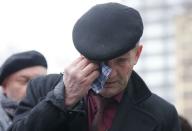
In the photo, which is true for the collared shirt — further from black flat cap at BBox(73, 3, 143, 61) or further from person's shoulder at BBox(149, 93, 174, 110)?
black flat cap at BBox(73, 3, 143, 61)

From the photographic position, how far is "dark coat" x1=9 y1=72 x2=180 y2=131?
10.8 ft

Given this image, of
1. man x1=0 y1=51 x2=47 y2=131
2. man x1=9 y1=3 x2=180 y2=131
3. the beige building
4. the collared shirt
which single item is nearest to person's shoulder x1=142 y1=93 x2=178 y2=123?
man x1=9 y1=3 x2=180 y2=131

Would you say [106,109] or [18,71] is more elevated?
[106,109]

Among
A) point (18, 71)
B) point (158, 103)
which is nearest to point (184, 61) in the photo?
point (18, 71)

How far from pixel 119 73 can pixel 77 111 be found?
26 cm

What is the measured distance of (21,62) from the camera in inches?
218

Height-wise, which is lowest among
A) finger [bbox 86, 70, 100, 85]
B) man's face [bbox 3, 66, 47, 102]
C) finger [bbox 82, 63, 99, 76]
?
man's face [bbox 3, 66, 47, 102]

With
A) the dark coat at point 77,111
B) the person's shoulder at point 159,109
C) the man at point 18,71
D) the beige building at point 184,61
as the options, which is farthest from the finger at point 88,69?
the beige building at point 184,61

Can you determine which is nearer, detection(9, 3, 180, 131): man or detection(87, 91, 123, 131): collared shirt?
detection(9, 3, 180, 131): man

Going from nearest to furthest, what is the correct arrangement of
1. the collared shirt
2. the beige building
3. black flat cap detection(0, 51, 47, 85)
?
the collared shirt
black flat cap detection(0, 51, 47, 85)
the beige building

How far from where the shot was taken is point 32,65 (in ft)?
18.1

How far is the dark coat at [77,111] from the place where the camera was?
10.8 ft

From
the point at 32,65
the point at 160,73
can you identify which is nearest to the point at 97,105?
the point at 32,65

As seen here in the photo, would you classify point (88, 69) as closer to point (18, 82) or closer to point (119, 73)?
point (119, 73)
